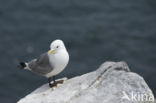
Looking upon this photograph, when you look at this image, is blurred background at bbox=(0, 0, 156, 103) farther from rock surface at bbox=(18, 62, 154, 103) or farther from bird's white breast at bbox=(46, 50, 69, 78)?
rock surface at bbox=(18, 62, 154, 103)

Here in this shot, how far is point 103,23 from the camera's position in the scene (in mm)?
25531

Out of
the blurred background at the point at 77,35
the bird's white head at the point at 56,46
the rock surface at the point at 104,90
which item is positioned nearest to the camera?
the rock surface at the point at 104,90

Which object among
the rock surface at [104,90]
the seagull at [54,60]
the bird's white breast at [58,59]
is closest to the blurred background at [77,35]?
the seagull at [54,60]

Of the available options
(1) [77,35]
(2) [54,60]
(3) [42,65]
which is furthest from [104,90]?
(1) [77,35]

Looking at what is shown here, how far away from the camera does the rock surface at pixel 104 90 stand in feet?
32.8

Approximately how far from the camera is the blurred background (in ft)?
74.1

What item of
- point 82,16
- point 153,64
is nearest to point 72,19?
point 82,16

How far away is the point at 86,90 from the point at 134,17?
52.6 feet

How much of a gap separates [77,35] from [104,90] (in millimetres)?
14482

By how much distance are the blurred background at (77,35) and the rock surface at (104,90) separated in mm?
10596

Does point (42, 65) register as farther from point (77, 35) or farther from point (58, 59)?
point (77, 35)

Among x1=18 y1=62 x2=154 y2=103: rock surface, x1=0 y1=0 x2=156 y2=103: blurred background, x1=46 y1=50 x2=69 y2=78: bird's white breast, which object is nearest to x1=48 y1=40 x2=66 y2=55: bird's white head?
x1=46 y1=50 x2=69 y2=78: bird's white breast

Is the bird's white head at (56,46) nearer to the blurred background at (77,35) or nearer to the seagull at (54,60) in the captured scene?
the seagull at (54,60)

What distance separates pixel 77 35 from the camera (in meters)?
24.6
